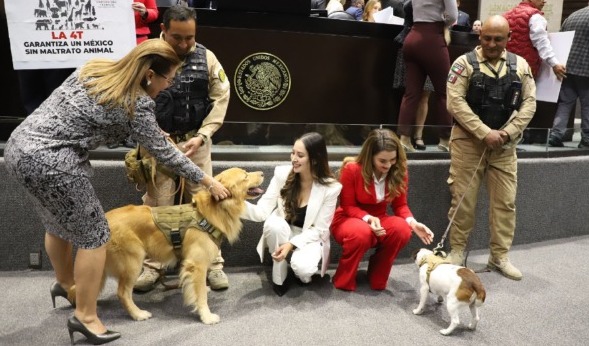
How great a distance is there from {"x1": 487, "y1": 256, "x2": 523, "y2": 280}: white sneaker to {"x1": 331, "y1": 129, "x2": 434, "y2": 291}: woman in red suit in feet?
2.94

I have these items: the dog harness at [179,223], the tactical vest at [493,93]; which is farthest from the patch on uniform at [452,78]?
the dog harness at [179,223]

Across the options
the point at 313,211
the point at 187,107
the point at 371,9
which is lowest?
the point at 313,211

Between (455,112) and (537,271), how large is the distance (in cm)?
146

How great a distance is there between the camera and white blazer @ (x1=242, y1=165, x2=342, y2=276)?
3410 mm

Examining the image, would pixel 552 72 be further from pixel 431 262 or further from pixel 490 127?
pixel 431 262

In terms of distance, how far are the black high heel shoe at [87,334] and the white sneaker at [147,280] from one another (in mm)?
658

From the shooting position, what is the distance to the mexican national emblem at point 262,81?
466cm

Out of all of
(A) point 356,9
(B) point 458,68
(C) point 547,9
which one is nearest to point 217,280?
(B) point 458,68

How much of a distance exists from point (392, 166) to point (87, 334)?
2138 millimetres

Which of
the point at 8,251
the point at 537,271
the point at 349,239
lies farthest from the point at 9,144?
the point at 537,271

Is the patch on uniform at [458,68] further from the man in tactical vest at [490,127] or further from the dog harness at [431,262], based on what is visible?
the dog harness at [431,262]

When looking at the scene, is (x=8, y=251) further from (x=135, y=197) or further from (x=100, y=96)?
(x=100, y=96)

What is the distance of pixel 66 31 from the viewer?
362cm

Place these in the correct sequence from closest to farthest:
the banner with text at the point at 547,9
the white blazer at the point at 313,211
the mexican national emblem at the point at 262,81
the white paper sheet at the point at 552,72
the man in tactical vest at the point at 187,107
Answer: the man in tactical vest at the point at 187,107
the white blazer at the point at 313,211
the mexican national emblem at the point at 262,81
the white paper sheet at the point at 552,72
the banner with text at the point at 547,9
